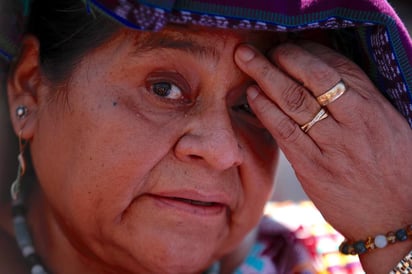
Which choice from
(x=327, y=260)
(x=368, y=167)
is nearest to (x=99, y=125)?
(x=368, y=167)

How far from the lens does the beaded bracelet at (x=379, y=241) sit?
2162mm

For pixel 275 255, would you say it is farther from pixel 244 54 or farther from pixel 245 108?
pixel 244 54

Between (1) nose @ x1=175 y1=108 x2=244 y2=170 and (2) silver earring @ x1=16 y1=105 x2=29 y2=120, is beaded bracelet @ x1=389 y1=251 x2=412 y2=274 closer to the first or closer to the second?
(1) nose @ x1=175 y1=108 x2=244 y2=170

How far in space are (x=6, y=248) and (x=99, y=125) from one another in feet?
2.18

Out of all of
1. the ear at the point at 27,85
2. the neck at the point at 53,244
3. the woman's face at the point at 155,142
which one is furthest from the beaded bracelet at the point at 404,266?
the ear at the point at 27,85

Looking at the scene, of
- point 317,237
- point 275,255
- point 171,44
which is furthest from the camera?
point 317,237

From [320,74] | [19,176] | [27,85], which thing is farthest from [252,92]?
[19,176]

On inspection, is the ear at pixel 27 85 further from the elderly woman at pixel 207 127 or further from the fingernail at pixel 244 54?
the fingernail at pixel 244 54

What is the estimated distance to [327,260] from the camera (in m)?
2.78

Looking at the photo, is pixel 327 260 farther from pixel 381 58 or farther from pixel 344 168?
pixel 381 58

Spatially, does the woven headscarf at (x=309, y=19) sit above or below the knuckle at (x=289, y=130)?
above

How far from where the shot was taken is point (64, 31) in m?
2.23

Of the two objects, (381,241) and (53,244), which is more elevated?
(381,241)

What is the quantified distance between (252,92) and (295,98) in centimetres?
13
